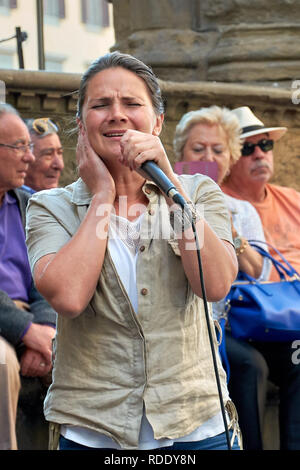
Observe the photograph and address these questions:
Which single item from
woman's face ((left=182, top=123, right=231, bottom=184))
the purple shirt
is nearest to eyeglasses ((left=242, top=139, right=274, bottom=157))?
woman's face ((left=182, top=123, right=231, bottom=184))

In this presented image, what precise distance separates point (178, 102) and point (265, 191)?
1.06 meters

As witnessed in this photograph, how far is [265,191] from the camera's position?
16.5ft

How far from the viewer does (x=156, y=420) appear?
2.17m

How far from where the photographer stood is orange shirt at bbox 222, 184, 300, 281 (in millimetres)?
4684

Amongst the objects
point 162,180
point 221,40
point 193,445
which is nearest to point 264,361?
point 193,445

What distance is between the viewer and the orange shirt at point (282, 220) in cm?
468

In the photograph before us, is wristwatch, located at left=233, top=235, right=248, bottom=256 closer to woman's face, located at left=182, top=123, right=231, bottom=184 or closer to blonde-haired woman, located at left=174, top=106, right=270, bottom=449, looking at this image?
blonde-haired woman, located at left=174, top=106, right=270, bottom=449

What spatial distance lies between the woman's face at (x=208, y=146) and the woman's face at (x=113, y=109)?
2.22m

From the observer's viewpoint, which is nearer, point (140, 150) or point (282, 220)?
point (140, 150)

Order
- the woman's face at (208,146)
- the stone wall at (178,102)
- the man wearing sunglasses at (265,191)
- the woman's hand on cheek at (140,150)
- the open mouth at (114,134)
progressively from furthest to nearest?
the stone wall at (178,102) < the man wearing sunglasses at (265,191) < the woman's face at (208,146) < the open mouth at (114,134) < the woman's hand on cheek at (140,150)

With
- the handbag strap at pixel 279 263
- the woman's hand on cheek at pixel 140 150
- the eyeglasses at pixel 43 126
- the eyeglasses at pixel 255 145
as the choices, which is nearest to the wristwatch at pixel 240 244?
the handbag strap at pixel 279 263

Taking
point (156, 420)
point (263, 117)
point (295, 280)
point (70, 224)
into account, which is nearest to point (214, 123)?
point (295, 280)

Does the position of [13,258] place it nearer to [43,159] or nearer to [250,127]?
[43,159]

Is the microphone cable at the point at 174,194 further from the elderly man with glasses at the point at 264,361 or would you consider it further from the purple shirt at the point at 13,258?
the elderly man with glasses at the point at 264,361
